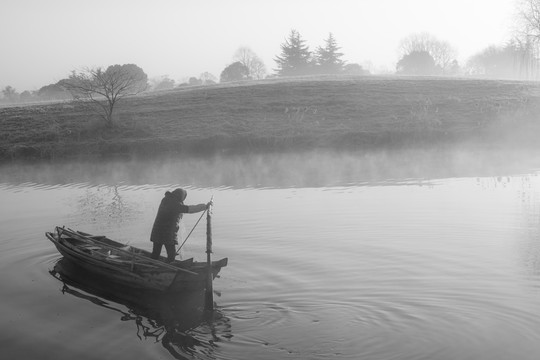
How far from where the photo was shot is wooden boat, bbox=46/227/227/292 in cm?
1323

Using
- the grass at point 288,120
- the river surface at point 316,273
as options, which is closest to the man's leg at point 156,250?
the river surface at point 316,273

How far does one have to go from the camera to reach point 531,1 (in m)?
64.8

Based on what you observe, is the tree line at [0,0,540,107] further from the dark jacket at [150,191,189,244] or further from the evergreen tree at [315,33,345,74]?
the dark jacket at [150,191,189,244]

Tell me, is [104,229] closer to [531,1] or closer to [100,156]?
[100,156]

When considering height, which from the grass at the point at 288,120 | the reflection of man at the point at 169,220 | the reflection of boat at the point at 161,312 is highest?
the grass at the point at 288,120

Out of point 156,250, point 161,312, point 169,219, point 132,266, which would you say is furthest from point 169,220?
point 161,312

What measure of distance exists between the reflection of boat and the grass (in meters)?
30.2

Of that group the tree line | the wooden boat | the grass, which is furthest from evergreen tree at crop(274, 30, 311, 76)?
the wooden boat

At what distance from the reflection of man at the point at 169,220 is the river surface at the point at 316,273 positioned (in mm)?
1579

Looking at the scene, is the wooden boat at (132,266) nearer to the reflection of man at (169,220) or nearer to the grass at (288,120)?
the reflection of man at (169,220)

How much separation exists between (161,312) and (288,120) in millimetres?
38008

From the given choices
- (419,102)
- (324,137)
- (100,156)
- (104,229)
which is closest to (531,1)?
(419,102)

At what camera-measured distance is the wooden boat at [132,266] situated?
13.2 meters

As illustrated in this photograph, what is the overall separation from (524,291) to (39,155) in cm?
4201
